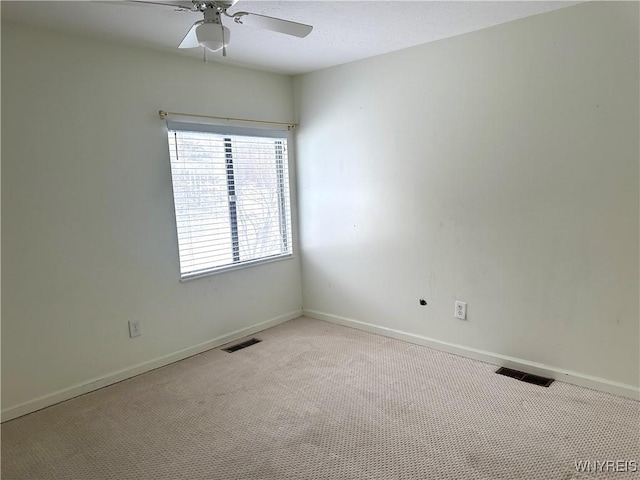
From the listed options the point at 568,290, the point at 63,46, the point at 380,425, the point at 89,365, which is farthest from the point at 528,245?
the point at 63,46

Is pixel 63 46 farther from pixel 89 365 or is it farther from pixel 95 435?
pixel 95 435

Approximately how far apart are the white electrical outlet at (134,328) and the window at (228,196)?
466 millimetres

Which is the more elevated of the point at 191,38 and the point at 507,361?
the point at 191,38

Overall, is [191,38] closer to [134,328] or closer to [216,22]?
[216,22]

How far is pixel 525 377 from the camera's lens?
2.74 m

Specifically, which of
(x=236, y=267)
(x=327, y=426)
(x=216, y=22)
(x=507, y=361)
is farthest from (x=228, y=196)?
(x=507, y=361)

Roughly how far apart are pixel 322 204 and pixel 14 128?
2.29 metres

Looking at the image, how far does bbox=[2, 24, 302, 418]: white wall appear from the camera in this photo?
2.45 metres

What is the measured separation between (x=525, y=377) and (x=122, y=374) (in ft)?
8.72

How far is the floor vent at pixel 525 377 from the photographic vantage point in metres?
2.66

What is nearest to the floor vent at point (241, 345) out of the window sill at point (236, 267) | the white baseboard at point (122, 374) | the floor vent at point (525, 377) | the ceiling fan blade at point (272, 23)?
the white baseboard at point (122, 374)

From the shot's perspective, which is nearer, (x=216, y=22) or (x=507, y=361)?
(x=216, y=22)

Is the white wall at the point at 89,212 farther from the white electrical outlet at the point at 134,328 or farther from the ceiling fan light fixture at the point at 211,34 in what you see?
the ceiling fan light fixture at the point at 211,34

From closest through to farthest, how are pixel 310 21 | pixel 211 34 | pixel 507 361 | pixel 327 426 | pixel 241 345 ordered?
pixel 211 34
pixel 327 426
pixel 310 21
pixel 507 361
pixel 241 345
